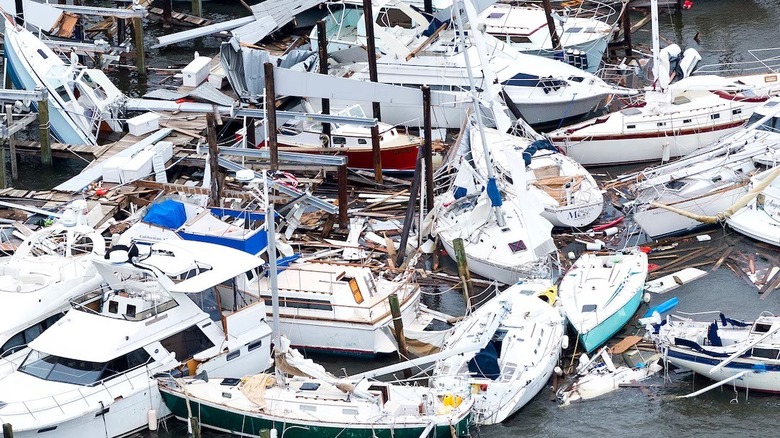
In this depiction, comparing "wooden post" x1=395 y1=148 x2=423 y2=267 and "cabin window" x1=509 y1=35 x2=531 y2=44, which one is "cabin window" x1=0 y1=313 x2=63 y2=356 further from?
"cabin window" x1=509 y1=35 x2=531 y2=44

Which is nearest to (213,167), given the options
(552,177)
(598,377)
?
(552,177)

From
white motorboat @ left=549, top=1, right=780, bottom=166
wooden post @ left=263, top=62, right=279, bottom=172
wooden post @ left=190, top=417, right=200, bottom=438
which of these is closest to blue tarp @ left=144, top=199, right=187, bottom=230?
wooden post @ left=263, top=62, right=279, bottom=172

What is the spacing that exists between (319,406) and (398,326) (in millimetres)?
3608

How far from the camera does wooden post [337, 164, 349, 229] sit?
43.4 meters

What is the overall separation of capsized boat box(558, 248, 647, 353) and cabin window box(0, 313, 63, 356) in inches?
492

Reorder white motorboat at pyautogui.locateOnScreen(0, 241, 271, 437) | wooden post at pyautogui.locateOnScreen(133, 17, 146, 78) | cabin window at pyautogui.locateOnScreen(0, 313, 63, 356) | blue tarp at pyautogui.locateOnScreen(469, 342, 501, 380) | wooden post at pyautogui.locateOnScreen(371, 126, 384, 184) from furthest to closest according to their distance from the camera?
1. wooden post at pyautogui.locateOnScreen(133, 17, 146, 78)
2. wooden post at pyautogui.locateOnScreen(371, 126, 384, 184)
3. cabin window at pyautogui.locateOnScreen(0, 313, 63, 356)
4. blue tarp at pyautogui.locateOnScreen(469, 342, 501, 380)
5. white motorboat at pyautogui.locateOnScreen(0, 241, 271, 437)

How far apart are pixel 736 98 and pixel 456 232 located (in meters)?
11.9

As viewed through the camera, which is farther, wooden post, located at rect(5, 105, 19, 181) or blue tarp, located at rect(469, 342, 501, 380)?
wooden post, located at rect(5, 105, 19, 181)

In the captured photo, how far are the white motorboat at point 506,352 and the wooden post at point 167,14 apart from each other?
2752 cm

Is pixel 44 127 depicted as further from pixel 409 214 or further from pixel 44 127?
pixel 409 214

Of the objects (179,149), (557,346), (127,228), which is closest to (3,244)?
(127,228)

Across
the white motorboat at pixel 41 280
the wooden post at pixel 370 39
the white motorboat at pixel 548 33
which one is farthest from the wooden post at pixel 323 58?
the white motorboat at pixel 41 280

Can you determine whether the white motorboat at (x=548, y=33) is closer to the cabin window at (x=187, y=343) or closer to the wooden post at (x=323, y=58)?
the wooden post at (x=323, y=58)

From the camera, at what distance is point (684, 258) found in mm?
42250
